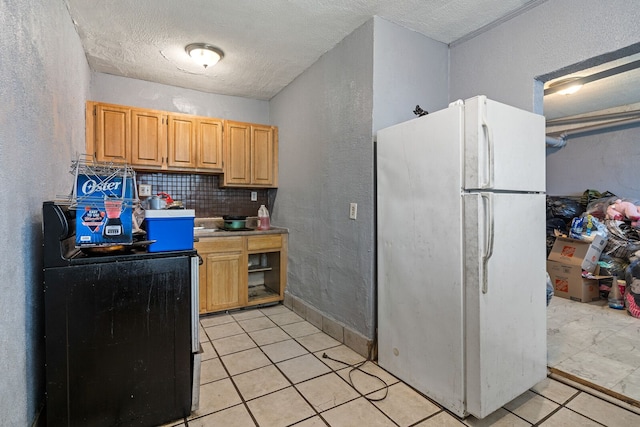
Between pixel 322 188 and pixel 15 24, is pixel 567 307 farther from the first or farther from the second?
pixel 15 24

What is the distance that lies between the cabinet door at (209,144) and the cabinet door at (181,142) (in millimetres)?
64

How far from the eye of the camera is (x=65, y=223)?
140 centimetres

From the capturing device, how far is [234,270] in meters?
3.35

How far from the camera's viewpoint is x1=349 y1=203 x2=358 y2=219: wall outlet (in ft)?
8.14

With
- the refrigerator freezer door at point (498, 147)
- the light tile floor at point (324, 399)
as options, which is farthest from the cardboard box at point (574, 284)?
the refrigerator freezer door at point (498, 147)

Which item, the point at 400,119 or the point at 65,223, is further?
the point at 400,119

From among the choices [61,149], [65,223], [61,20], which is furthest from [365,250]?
[61,20]

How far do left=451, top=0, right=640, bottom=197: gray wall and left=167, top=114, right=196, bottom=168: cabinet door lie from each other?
273cm

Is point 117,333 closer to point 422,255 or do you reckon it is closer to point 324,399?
point 324,399

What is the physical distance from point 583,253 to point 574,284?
0.41 metres

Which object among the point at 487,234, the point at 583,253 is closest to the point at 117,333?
the point at 487,234

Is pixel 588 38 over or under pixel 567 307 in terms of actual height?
over

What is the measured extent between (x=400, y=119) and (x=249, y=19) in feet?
4.53

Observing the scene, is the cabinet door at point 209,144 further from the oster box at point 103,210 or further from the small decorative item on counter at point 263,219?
the oster box at point 103,210
